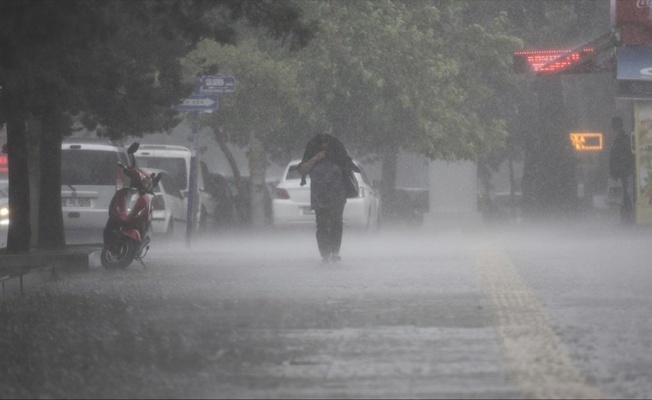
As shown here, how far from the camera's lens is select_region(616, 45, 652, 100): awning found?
96.2 ft

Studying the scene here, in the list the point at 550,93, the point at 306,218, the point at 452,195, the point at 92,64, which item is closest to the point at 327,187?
the point at 92,64

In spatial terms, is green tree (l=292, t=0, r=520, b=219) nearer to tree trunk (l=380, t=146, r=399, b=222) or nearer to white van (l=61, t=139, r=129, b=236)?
tree trunk (l=380, t=146, r=399, b=222)

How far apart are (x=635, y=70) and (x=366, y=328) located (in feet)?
64.6

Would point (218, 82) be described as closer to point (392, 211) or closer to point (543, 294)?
point (543, 294)

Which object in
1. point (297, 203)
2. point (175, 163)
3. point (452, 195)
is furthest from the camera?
point (452, 195)

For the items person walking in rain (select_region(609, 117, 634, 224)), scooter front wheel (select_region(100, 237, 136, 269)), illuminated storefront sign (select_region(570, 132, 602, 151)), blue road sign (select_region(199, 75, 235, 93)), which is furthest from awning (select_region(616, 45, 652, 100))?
illuminated storefront sign (select_region(570, 132, 602, 151))

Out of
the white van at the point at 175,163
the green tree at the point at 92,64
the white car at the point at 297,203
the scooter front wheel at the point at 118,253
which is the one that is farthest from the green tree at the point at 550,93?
the scooter front wheel at the point at 118,253

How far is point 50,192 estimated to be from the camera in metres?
21.7

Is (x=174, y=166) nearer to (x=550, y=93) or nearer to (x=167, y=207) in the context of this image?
(x=167, y=207)

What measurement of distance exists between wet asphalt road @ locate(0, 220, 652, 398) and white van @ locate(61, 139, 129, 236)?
5.90 m

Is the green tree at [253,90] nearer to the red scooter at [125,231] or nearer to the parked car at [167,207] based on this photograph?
the parked car at [167,207]

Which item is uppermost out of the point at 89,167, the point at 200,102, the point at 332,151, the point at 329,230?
the point at 200,102

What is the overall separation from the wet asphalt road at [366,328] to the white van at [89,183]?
5898 mm

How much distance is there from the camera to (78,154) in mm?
26062
